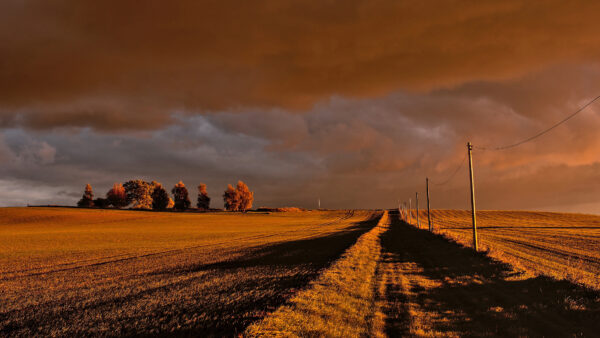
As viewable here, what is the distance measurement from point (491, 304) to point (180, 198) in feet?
531

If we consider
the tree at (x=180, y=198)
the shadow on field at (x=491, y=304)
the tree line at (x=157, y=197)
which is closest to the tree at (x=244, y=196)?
the tree line at (x=157, y=197)

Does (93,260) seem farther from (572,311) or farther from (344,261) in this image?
(572,311)

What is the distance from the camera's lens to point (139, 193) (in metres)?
153

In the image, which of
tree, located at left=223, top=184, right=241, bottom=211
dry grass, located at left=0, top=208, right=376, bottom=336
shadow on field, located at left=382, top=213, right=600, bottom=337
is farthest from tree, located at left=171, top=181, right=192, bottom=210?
shadow on field, located at left=382, top=213, right=600, bottom=337

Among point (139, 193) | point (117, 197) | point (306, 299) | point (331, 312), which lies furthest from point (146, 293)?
point (117, 197)

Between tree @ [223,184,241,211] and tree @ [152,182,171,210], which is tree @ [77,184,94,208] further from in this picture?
tree @ [223,184,241,211]

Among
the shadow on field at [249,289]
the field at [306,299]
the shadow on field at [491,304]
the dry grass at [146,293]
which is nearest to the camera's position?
the shadow on field at [249,289]

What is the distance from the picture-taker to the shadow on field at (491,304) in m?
10.4

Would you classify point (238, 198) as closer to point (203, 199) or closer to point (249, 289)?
point (203, 199)

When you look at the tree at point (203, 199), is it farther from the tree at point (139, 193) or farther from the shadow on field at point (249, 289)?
the shadow on field at point (249, 289)

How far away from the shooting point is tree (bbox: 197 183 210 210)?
16025cm

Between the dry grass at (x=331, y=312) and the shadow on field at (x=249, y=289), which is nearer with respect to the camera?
the dry grass at (x=331, y=312)

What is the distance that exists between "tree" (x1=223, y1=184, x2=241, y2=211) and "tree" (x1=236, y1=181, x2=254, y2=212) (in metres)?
2.28

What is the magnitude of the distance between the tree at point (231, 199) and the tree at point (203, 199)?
12.0 meters
